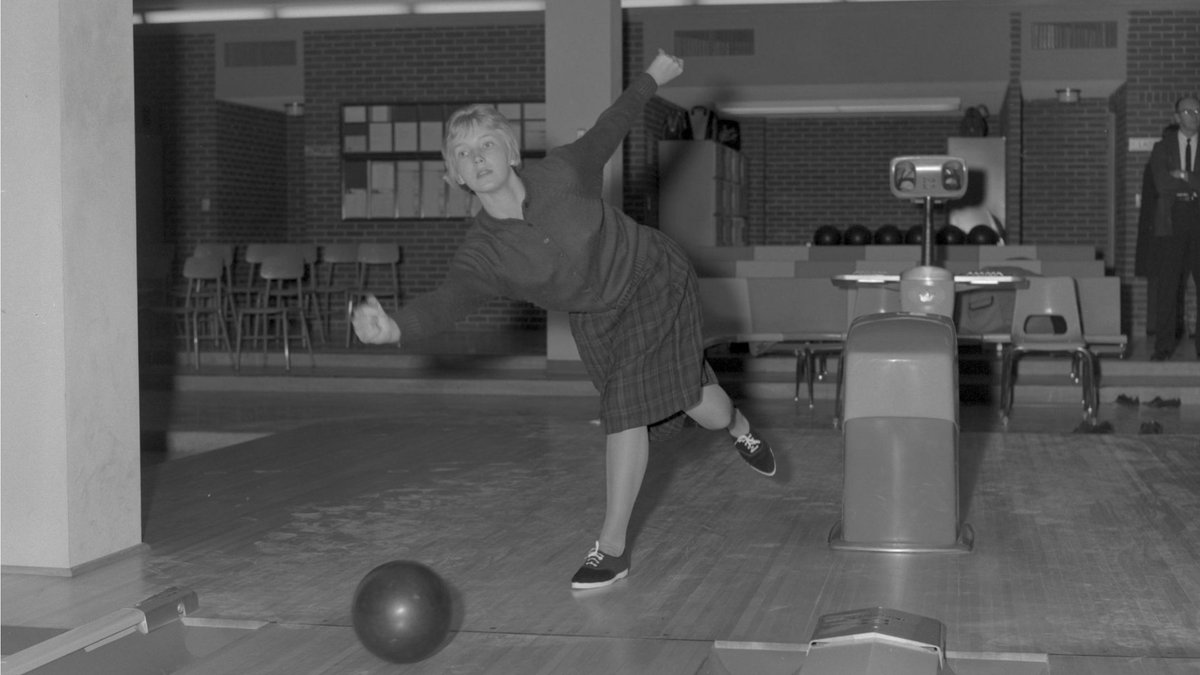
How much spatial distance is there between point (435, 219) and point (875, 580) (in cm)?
1010

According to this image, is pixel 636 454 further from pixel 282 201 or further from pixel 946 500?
pixel 282 201

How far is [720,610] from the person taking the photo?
325 centimetres

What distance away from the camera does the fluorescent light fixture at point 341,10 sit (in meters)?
11.9

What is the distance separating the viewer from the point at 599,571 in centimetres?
347

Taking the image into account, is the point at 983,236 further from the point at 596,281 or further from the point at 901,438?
the point at 596,281

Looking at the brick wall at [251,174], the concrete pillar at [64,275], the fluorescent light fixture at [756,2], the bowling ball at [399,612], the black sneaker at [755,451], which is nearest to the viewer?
the bowling ball at [399,612]

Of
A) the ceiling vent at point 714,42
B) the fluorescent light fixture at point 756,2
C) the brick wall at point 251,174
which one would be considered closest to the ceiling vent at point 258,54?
the brick wall at point 251,174

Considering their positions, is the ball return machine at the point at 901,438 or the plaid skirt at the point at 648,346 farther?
the ball return machine at the point at 901,438

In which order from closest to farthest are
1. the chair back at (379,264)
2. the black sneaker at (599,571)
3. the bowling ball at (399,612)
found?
the bowling ball at (399,612) → the black sneaker at (599,571) → the chair back at (379,264)

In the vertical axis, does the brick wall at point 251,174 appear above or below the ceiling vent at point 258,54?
below

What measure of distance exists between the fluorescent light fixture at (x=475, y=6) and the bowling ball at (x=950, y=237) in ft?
12.6

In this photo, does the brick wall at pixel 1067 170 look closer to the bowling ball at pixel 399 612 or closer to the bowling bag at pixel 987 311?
the bowling bag at pixel 987 311

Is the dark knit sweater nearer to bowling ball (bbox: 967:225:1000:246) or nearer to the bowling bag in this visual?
the bowling bag

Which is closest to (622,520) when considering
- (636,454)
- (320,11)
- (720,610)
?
(636,454)
